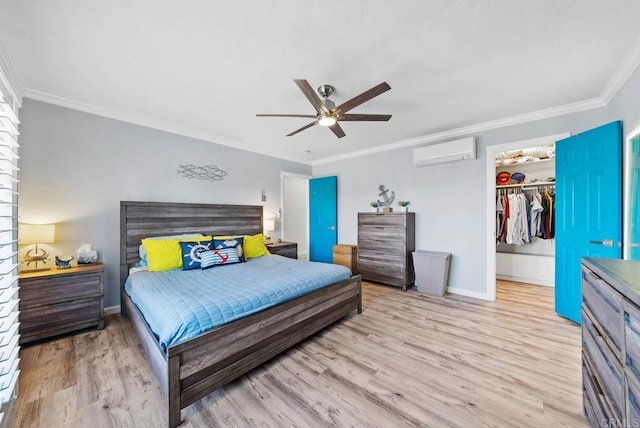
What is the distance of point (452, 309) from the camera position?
3258mm

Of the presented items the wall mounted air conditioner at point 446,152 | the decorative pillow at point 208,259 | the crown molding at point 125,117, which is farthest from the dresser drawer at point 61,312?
the wall mounted air conditioner at point 446,152

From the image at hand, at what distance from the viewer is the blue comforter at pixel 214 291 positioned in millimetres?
1675

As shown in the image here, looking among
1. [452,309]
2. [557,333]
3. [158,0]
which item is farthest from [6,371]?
[557,333]

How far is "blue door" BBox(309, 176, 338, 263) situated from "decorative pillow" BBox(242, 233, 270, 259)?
6.03 ft

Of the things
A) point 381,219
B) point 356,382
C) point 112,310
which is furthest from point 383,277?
point 112,310

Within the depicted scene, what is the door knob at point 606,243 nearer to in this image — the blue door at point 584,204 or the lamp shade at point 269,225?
the blue door at point 584,204

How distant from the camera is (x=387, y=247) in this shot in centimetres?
423

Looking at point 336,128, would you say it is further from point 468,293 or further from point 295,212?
point 295,212

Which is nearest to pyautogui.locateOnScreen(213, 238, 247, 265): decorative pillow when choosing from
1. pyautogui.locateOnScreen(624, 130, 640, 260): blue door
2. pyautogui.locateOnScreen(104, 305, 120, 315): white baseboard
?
pyautogui.locateOnScreen(104, 305, 120, 315): white baseboard

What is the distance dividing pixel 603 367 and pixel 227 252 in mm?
3284

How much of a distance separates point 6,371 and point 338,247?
13.5ft

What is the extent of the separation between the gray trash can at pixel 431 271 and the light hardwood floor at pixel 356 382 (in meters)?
0.94

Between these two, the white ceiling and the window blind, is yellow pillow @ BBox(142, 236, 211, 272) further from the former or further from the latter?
the white ceiling

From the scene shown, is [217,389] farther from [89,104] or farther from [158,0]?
[89,104]
